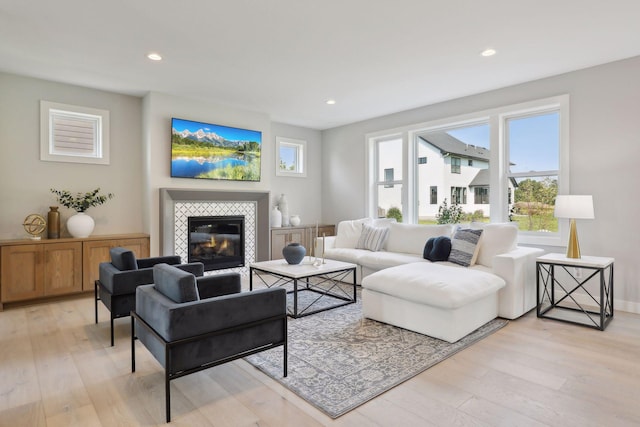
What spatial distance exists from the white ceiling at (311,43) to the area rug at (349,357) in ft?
8.71

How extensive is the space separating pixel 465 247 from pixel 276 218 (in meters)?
3.24

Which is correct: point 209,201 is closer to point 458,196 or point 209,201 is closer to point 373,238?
point 373,238

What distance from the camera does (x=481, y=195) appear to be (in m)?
5.09

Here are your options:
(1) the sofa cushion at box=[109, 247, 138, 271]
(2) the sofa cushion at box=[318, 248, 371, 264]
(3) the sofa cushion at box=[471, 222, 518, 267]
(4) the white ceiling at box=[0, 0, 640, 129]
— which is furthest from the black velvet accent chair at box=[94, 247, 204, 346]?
(3) the sofa cushion at box=[471, 222, 518, 267]

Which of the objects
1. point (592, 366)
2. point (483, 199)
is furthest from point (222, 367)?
point (483, 199)

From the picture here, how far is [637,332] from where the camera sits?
3.19 m

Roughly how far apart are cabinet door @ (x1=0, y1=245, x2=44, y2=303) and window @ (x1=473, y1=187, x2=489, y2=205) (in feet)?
18.2

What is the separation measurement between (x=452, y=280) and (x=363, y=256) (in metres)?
1.81

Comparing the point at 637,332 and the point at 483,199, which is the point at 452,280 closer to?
the point at 637,332

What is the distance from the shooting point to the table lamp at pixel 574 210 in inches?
138

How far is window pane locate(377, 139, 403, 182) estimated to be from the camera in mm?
6121

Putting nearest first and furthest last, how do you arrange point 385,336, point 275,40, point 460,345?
point 460,345, point 385,336, point 275,40

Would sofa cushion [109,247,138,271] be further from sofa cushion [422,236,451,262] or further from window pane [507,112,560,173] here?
window pane [507,112,560,173]

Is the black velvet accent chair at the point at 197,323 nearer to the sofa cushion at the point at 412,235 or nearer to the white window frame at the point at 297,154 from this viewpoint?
the sofa cushion at the point at 412,235
